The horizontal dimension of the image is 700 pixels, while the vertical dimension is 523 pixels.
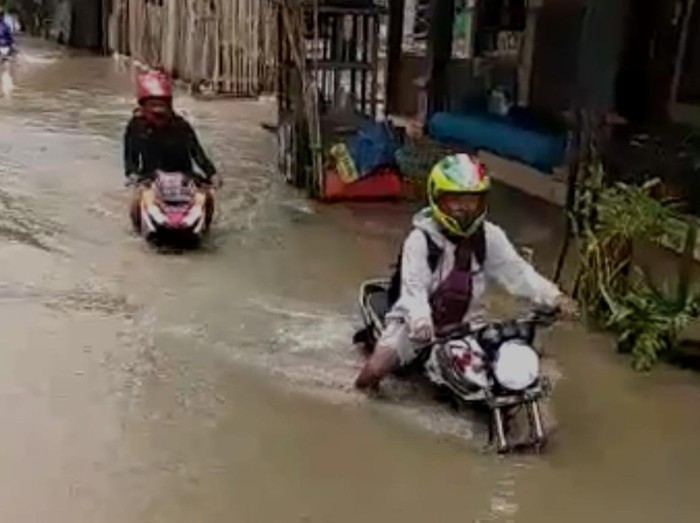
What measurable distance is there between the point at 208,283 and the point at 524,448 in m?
3.18

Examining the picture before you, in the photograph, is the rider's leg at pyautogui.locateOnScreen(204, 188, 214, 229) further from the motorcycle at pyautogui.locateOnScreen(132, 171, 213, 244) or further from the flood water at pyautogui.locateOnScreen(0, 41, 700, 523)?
the flood water at pyautogui.locateOnScreen(0, 41, 700, 523)

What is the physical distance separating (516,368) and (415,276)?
723mm

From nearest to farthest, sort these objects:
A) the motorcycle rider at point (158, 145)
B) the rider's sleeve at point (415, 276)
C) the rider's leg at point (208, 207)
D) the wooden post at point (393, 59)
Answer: the rider's sleeve at point (415, 276) → the rider's leg at point (208, 207) → the motorcycle rider at point (158, 145) → the wooden post at point (393, 59)

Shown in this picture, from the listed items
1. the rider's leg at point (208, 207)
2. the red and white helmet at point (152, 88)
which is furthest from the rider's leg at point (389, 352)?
the red and white helmet at point (152, 88)

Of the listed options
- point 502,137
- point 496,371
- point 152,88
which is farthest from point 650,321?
point 502,137

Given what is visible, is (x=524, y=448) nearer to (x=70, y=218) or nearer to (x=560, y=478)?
(x=560, y=478)

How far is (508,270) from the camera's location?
652 cm

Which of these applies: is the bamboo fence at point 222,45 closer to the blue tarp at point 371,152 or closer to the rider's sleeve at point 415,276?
the blue tarp at point 371,152

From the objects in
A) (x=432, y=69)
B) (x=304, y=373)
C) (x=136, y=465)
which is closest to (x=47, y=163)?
(x=432, y=69)

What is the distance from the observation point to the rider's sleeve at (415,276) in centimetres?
627

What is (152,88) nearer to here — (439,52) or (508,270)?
(508,270)

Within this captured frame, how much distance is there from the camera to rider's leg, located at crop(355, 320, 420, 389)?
6457mm

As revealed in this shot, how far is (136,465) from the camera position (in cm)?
550

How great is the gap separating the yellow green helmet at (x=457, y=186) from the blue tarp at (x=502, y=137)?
5.79 metres
